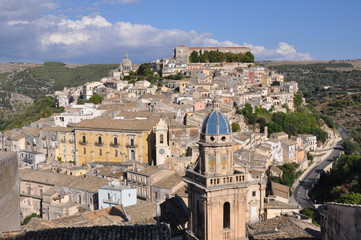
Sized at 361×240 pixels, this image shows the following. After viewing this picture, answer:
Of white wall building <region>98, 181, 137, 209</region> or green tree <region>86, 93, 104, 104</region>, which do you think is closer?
white wall building <region>98, 181, 137, 209</region>

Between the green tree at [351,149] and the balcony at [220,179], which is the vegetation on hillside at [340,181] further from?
the balcony at [220,179]

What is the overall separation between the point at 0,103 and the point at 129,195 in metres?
96.5

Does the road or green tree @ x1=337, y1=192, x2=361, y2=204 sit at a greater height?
green tree @ x1=337, y1=192, x2=361, y2=204

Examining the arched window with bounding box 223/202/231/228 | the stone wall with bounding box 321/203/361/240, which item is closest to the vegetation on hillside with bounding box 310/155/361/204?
the arched window with bounding box 223/202/231/228

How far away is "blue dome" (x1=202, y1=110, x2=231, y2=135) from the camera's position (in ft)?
47.9

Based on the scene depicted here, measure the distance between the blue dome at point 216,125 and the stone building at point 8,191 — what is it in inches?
286

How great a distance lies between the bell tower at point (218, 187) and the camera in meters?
14.2

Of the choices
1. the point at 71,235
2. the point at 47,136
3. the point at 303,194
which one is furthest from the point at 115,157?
the point at 71,235

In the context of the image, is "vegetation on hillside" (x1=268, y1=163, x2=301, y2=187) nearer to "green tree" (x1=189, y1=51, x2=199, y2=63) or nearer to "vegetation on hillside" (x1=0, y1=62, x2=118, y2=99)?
"green tree" (x1=189, y1=51, x2=199, y2=63)

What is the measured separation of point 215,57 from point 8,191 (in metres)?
81.4

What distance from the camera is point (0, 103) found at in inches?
4473

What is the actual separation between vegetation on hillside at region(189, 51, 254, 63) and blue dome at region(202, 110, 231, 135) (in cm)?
7251

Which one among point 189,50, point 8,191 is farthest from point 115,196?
point 189,50

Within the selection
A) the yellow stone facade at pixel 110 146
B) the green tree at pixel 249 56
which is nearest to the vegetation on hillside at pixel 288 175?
the yellow stone facade at pixel 110 146
